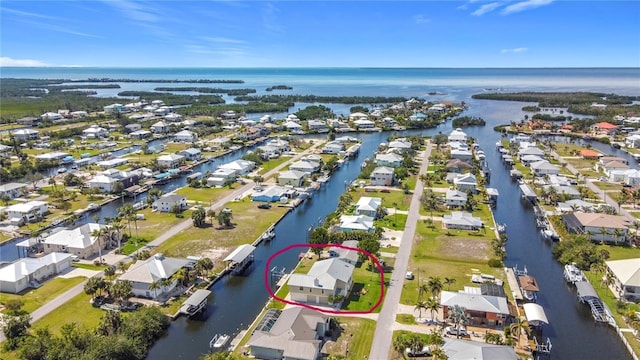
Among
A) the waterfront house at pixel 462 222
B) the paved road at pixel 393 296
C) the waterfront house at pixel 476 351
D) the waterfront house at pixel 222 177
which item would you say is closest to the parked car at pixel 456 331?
the waterfront house at pixel 476 351

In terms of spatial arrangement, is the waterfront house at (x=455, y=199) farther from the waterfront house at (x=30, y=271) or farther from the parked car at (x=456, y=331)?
the waterfront house at (x=30, y=271)

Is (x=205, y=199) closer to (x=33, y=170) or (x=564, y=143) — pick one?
(x=33, y=170)

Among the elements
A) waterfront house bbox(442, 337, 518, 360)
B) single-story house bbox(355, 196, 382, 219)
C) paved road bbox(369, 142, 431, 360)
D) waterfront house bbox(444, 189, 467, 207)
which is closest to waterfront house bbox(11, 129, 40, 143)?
single-story house bbox(355, 196, 382, 219)

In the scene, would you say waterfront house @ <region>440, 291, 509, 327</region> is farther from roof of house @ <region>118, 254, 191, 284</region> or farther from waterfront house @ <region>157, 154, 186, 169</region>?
waterfront house @ <region>157, 154, 186, 169</region>

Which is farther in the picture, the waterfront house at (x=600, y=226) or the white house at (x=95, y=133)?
the white house at (x=95, y=133)

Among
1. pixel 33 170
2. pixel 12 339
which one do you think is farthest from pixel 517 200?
pixel 33 170

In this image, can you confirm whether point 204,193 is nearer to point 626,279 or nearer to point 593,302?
point 593,302
